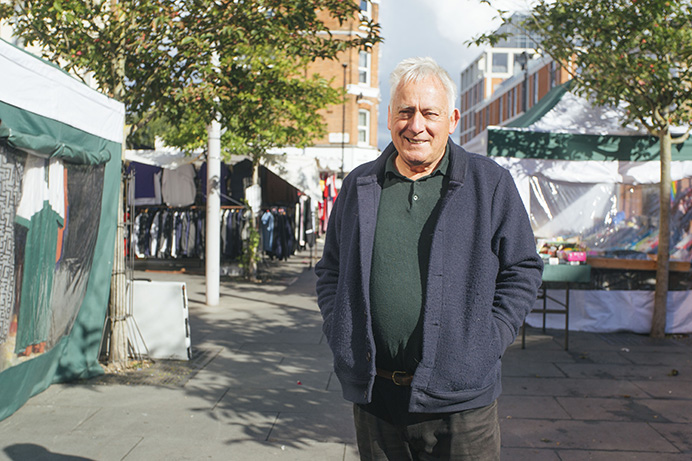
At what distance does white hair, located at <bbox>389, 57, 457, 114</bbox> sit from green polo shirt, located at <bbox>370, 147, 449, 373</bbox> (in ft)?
1.12

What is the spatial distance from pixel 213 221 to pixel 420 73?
29.2ft

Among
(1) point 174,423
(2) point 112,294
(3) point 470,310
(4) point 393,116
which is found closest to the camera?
(3) point 470,310

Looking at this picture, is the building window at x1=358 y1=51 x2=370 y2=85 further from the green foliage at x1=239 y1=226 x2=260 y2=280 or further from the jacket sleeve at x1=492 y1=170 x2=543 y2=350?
the jacket sleeve at x1=492 y1=170 x2=543 y2=350

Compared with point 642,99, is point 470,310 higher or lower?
lower

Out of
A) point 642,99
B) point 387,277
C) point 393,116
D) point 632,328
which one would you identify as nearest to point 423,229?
point 387,277

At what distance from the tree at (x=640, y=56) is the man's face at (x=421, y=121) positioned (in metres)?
6.72

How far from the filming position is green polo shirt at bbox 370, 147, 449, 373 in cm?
224

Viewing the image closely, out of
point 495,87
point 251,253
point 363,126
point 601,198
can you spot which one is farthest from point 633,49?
point 495,87

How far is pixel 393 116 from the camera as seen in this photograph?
7.85 feet

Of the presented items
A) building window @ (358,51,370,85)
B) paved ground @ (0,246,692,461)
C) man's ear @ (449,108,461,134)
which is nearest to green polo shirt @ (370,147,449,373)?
man's ear @ (449,108,461,134)

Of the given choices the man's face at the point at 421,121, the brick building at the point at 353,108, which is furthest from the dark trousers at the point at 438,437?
the brick building at the point at 353,108

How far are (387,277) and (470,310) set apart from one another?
306 mm

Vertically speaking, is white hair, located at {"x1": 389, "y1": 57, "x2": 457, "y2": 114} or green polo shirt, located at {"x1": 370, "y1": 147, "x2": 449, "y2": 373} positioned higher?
white hair, located at {"x1": 389, "y1": 57, "x2": 457, "y2": 114}

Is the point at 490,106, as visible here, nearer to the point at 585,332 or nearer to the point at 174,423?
the point at 585,332
